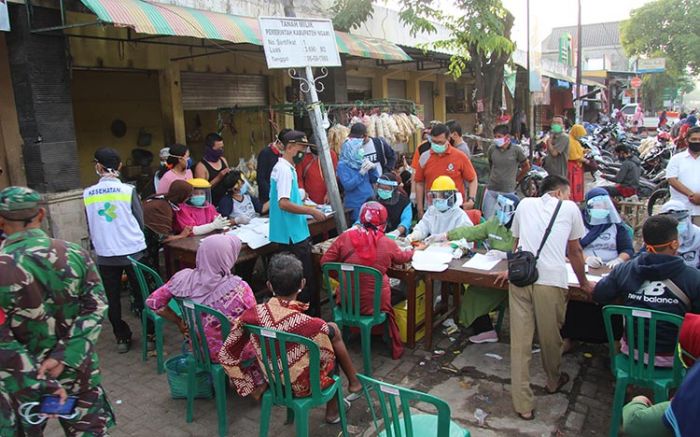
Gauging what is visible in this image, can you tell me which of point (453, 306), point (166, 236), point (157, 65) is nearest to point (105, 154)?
point (166, 236)

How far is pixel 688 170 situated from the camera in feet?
17.3

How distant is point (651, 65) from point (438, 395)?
37.7 metres

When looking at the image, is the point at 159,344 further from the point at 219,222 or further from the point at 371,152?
the point at 371,152

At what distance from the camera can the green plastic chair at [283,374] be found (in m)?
2.85

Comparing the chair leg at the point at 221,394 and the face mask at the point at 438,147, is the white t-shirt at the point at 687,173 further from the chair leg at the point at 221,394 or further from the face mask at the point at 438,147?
the chair leg at the point at 221,394

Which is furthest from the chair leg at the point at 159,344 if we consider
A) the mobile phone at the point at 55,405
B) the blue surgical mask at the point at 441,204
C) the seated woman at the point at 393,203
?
the blue surgical mask at the point at 441,204

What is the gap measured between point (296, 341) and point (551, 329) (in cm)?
176

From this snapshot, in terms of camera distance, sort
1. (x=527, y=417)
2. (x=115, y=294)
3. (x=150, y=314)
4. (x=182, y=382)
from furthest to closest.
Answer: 1. (x=115, y=294)
2. (x=150, y=314)
3. (x=182, y=382)
4. (x=527, y=417)

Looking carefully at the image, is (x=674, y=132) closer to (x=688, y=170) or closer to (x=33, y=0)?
(x=688, y=170)

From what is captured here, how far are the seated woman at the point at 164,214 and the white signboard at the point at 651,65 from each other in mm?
36917

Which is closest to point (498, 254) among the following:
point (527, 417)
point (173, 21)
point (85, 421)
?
point (527, 417)

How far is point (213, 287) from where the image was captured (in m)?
3.55

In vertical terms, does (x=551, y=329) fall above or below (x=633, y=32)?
below

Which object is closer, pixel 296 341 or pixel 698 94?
pixel 296 341
